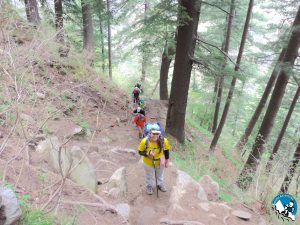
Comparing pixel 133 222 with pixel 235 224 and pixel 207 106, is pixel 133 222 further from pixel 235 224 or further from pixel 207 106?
pixel 207 106

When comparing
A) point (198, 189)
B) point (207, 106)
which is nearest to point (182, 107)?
point (198, 189)

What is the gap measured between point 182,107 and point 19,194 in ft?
22.3

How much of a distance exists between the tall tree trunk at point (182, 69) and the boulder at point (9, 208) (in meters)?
6.67

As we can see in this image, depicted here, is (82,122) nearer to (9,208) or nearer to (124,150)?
(124,150)

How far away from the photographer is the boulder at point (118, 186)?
16.6ft

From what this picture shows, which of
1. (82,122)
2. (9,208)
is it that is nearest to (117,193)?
(9,208)

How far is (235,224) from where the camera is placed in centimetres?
499

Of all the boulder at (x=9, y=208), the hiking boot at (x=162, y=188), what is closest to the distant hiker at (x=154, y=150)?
the hiking boot at (x=162, y=188)

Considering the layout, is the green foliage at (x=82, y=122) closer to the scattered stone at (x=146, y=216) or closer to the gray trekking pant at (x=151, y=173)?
the gray trekking pant at (x=151, y=173)

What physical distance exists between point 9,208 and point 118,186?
280 centimetres

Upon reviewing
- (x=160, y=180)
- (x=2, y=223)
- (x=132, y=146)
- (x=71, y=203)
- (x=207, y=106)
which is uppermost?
(x=2, y=223)

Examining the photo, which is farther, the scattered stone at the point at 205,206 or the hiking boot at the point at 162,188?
the hiking boot at the point at 162,188

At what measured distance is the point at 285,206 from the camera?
5105 millimetres

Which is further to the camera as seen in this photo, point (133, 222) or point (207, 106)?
point (207, 106)
